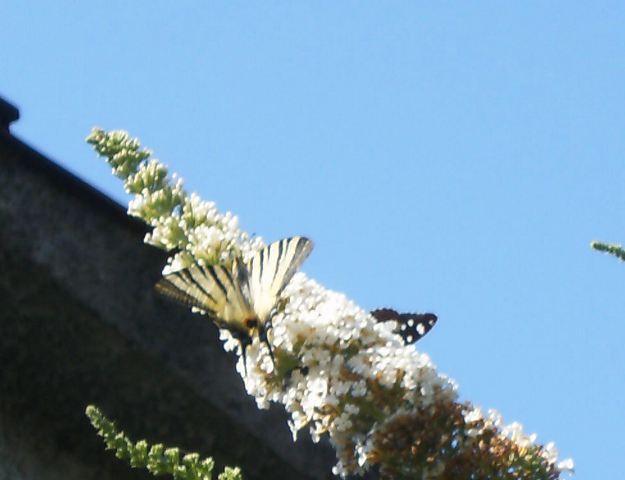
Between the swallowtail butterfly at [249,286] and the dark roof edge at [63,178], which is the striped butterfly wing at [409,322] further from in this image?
the dark roof edge at [63,178]

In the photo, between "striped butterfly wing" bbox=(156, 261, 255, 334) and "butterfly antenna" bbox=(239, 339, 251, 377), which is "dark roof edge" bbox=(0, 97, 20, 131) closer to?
"striped butterfly wing" bbox=(156, 261, 255, 334)

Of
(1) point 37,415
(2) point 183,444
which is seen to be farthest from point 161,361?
(1) point 37,415

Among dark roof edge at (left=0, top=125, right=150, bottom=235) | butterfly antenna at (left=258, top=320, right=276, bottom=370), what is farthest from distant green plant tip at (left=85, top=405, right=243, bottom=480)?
butterfly antenna at (left=258, top=320, right=276, bottom=370)

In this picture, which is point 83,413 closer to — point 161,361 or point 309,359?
point 161,361

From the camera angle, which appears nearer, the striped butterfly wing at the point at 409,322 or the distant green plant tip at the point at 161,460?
the distant green plant tip at the point at 161,460

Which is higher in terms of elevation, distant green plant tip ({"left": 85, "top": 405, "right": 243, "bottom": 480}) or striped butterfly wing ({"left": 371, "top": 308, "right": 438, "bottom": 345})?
striped butterfly wing ({"left": 371, "top": 308, "right": 438, "bottom": 345})

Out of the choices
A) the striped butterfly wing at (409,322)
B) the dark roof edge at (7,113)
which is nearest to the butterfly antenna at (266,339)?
the striped butterfly wing at (409,322)
